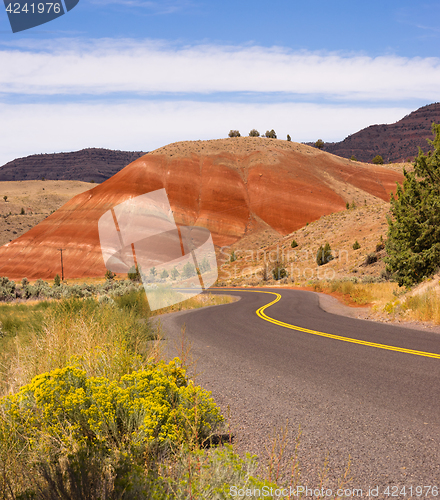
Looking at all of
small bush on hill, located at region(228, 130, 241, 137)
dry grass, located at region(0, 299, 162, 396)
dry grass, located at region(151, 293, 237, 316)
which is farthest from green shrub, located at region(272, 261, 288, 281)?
small bush on hill, located at region(228, 130, 241, 137)

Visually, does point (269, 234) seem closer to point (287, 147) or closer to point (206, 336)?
point (287, 147)

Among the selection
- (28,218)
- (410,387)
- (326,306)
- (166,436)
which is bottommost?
(326,306)

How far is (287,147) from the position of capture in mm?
105062

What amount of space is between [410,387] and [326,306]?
14072 millimetres

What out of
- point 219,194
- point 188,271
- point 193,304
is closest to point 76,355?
point 193,304

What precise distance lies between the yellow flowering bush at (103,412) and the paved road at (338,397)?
Answer: 88 centimetres

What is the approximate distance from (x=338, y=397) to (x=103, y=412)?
3.50 meters

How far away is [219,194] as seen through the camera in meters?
89.5

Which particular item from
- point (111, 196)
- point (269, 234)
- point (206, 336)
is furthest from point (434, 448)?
point (111, 196)

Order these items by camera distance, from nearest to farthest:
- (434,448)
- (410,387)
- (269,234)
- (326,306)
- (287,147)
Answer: (434,448) → (410,387) → (326,306) → (269,234) → (287,147)

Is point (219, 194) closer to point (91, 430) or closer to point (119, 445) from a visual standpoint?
point (91, 430)

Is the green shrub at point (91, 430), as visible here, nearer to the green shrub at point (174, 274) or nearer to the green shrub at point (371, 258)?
the green shrub at point (371, 258)


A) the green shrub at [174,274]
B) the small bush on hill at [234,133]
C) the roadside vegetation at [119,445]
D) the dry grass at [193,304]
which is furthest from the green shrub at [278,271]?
the small bush on hill at [234,133]

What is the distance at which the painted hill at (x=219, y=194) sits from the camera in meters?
77.5
